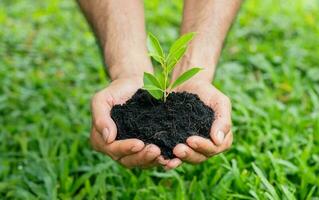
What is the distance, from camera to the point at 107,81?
10.3 feet

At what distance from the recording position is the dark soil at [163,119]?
5.79ft

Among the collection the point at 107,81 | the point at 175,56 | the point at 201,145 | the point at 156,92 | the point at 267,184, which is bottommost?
the point at 267,184

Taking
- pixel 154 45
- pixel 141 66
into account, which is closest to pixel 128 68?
pixel 141 66

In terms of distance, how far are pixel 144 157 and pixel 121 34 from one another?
647 mm

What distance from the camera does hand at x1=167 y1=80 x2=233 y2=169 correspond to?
171cm

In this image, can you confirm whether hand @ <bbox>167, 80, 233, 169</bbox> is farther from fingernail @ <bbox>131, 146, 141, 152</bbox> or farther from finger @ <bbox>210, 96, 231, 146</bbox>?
fingernail @ <bbox>131, 146, 141, 152</bbox>

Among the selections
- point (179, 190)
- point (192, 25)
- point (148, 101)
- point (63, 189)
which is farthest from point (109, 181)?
point (192, 25)

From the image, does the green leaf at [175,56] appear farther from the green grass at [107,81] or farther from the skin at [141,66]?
the green grass at [107,81]

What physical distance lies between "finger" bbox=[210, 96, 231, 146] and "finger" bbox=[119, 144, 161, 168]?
0.63 feet

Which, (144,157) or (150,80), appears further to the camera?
(150,80)

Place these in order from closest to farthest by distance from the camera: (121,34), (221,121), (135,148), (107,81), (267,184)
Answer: (135,148), (221,121), (267,184), (121,34), (107,81)

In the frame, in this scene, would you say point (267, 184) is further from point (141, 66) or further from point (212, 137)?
point (141, 66)

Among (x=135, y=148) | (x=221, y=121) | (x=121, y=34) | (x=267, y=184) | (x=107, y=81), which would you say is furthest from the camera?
(x=107, y=81)

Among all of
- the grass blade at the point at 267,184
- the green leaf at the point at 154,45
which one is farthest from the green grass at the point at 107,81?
the green leaf at the point at 154,45
